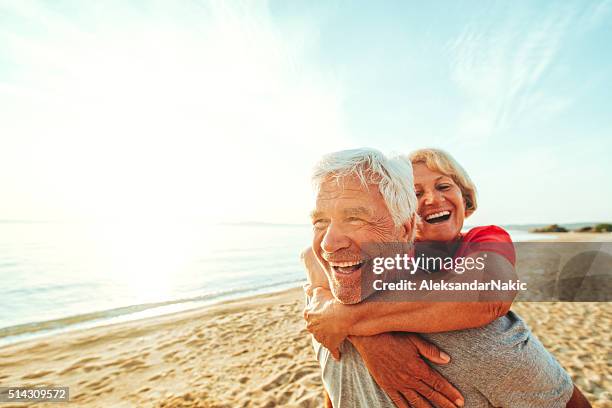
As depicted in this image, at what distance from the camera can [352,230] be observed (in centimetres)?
166

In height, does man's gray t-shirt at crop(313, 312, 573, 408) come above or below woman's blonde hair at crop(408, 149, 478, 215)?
below

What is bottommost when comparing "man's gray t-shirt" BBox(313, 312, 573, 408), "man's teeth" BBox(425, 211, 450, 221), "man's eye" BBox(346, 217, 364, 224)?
"man's gray t-shirt" BBox(313, 312, 573, 408)

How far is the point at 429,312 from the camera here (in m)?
1.46

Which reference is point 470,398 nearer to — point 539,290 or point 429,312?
point 429,312

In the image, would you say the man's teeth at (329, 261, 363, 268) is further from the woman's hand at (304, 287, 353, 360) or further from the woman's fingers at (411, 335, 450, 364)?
the woman's fingers at (411, 335, 450, 364)

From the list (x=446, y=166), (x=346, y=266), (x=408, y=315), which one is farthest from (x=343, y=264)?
(x=446, y=166)

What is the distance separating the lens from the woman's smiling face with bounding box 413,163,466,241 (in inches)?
106

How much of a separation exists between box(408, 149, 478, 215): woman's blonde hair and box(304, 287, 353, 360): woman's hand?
64.8 inches

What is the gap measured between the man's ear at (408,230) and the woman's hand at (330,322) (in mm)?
517

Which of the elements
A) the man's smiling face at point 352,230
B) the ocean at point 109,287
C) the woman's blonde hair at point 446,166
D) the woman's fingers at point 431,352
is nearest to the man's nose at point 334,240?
the man's smiling face at point 352,230

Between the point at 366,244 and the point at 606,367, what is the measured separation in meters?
6.68

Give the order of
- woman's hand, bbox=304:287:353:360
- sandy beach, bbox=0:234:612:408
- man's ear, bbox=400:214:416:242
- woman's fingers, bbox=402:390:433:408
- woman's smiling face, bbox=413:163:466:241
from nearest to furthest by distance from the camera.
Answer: woman's fingers, bbox=402:390:433:408, woman's hand, bbox=304:287:353:360, man's ear, bbox=400:214:416:242, woman's smiling face, bbox=413:163:466:241, sandy beach, bbox=0:234:612:408

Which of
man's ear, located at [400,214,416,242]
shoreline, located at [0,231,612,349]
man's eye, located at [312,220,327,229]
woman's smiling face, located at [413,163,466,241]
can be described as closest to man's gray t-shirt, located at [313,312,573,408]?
man's ear, located at [400,214,416,242]

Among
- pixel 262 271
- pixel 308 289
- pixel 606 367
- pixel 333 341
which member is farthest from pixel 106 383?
pixel 262 271
